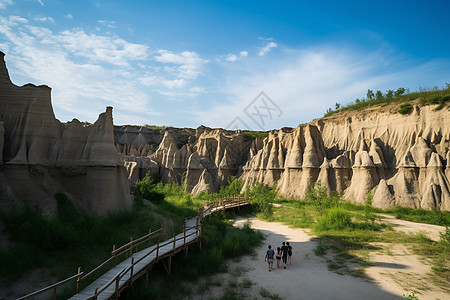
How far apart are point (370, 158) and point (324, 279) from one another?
22.6 meters

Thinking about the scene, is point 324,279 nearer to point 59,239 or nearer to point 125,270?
point 125,270

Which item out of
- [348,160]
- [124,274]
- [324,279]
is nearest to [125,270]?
[124,274]

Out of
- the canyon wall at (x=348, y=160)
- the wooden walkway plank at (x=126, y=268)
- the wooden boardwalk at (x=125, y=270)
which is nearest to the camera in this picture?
the wooden boardwalk at (x=125, y=270)

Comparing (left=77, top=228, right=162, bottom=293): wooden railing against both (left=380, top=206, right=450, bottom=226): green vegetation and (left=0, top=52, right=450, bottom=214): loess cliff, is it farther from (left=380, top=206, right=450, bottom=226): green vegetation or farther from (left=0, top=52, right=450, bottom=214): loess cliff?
(left=380, top=206, right=450, bottom=226): green vegetation

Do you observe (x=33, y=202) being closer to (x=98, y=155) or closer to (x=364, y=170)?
(x=98, y=155)

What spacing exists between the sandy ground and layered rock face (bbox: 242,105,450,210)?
1315 centimetres

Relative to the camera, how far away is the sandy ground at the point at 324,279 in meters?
10.2

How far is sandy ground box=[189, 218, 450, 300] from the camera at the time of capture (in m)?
10.2

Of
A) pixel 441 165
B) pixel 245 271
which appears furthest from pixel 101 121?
pixel 441 165

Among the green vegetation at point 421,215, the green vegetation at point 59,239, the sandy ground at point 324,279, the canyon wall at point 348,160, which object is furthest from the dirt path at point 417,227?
the green vegetation at point 59,239

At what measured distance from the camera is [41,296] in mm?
8867

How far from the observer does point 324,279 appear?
11617 mm

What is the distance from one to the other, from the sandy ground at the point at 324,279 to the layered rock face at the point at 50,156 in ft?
27.6

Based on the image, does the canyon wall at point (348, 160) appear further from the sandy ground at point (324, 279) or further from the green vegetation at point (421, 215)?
the sandy ground at point (324, 279)
